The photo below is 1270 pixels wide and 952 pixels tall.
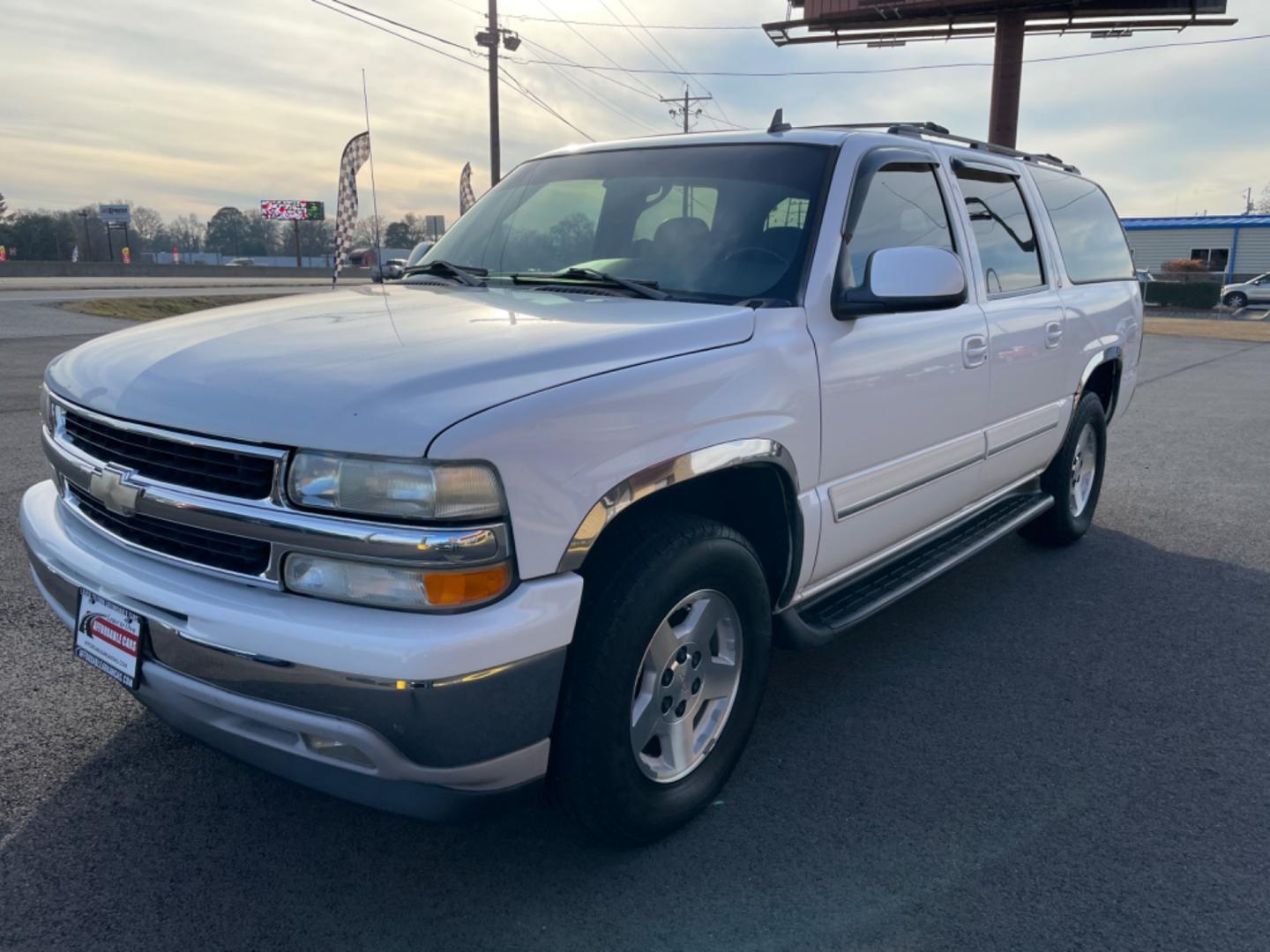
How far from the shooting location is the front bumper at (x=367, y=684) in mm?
1941

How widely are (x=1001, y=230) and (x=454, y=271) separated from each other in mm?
2376

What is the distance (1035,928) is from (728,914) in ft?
2.37

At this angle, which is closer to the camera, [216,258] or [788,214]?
[788,214]

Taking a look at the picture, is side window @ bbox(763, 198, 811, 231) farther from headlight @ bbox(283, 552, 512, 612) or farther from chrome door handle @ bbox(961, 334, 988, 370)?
headlight @ bbox(283, 552, 512, 612)

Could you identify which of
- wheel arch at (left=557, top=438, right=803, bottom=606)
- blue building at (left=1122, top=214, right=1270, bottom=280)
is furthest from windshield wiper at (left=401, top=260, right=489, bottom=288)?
blue building at (left=1122, top=214, right=1270, bottom=280)

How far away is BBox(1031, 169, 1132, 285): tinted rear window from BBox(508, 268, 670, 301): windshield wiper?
272 cm

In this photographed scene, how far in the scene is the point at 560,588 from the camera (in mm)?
2105

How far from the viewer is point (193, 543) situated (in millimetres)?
2221

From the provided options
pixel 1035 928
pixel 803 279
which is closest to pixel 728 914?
pixel 1035 928

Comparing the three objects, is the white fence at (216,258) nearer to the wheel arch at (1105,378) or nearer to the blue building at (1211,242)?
the blue building at (1211,242)

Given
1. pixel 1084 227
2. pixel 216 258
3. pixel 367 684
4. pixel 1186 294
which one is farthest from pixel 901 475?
pixel 216 258

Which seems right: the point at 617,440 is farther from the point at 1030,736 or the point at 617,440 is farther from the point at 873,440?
the point at 1030,736

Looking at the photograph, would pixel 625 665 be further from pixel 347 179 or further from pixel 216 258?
pixel 216 258

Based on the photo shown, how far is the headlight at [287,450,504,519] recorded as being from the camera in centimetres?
196
